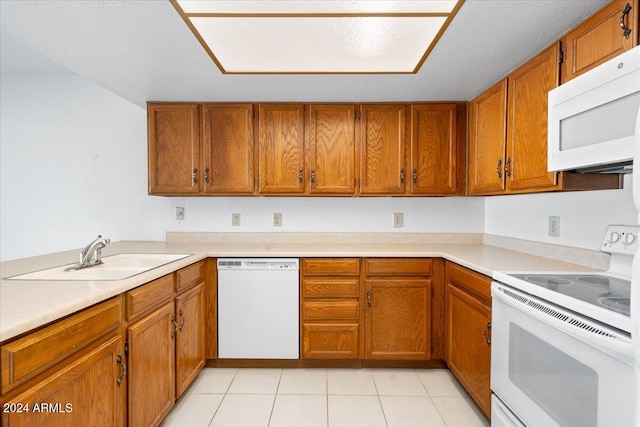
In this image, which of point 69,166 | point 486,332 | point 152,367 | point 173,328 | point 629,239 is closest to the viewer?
point 629,239

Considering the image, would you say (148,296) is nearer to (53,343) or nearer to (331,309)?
(53,343)

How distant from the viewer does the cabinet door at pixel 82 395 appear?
868mm

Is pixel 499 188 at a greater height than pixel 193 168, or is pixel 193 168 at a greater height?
pixel 193 168

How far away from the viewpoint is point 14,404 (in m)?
0.82

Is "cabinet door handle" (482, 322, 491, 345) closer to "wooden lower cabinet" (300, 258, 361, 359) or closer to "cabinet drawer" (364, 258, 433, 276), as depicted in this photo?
"cabinet drawer" (364, 258, 433, 276)

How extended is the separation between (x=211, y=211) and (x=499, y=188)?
229cm

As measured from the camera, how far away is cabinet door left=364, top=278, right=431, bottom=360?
2.27m

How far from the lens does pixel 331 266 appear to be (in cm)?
229

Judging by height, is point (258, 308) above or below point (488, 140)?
below

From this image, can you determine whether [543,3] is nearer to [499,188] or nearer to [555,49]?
[555,49]

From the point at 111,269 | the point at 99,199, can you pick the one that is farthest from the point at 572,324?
the point at 99,199

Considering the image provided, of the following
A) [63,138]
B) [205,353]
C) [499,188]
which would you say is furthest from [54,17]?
[499,188]

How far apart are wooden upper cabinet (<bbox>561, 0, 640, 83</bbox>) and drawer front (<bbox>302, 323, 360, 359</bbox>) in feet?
6.40

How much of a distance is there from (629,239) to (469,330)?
0.90m
